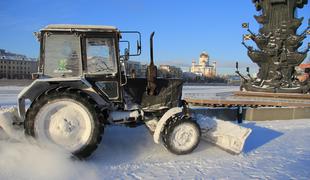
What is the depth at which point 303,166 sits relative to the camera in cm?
745

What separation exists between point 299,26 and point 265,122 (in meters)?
11.6

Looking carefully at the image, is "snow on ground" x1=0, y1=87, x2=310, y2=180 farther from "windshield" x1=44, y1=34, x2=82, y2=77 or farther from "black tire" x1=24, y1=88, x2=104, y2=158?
"windshield" x1=44, y1=34, x2=82, y2=77

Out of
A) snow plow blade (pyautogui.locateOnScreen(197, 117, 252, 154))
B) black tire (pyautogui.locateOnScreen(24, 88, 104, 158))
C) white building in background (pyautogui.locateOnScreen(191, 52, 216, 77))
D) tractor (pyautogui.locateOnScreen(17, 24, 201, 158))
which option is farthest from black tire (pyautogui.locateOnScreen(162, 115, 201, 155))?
white building in background (pyautogui.locateOnScreen(191, 52, 216, 77))

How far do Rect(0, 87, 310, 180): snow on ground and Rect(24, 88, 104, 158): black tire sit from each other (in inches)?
9.6

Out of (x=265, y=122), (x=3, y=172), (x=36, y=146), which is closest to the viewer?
(x=3, y=172)

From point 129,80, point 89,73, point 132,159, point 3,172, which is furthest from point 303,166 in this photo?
point 3,172

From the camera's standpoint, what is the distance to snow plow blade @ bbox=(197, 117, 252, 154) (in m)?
8.04

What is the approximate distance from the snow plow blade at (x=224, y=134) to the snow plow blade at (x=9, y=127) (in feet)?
12.3

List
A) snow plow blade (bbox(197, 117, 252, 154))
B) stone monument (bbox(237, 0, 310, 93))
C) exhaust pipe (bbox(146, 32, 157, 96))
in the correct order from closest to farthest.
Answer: exhaust pipe (bbox(146, 32, 157, 96))
snow plow blade (bbox(197, 117, 252, 154))
stone monument (bbox(237, 0, 310, 93))

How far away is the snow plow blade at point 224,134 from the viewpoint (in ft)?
26.4

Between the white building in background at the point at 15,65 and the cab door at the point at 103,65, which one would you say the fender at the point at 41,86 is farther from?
the white building in background at the point at 15,65

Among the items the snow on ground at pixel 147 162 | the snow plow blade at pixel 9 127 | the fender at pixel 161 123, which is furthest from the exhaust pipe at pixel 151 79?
the snow plow blade at pixel 9 127

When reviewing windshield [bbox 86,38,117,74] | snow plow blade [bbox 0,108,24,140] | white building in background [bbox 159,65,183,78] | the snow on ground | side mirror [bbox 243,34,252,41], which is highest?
side mirror [bbox 243,34,252,41]

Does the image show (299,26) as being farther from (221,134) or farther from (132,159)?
(132,159)
